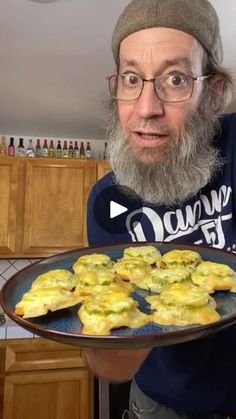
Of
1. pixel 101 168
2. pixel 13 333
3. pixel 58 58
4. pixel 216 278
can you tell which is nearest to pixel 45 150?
pixel 101 168

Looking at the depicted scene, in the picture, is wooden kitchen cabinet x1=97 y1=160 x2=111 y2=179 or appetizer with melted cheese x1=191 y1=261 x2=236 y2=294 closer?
appetizer with melted cheese x1=191 y1=261 x2=236 y2=294

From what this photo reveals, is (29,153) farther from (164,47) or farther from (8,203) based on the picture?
(164,47)

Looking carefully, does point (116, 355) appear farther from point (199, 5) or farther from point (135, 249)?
point (199, 5)

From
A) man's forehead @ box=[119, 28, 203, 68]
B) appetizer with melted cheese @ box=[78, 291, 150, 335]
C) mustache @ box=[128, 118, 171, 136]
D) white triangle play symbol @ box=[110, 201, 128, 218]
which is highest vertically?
man's forehead @ box=[119, 28, 203, 68]

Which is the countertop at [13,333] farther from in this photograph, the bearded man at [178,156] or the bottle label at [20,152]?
the bearded man at [178,156]

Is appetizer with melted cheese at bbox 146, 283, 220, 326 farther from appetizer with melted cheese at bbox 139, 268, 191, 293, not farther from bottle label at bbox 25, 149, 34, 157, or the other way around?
bottle label at bbox 25, 149, 34, 157

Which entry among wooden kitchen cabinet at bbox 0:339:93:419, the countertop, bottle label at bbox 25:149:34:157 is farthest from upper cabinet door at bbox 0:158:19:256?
wooden kitchen cabinet at bbox 0:339:93:419
